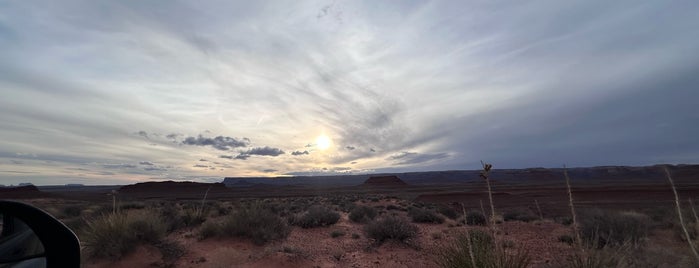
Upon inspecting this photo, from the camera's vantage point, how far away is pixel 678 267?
6672mm

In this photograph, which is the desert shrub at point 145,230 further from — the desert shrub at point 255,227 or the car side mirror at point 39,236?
the car side mirror at point 39,236

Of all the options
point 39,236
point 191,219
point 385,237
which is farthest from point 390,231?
point 39,236

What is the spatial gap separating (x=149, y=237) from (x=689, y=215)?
2085 centimetres

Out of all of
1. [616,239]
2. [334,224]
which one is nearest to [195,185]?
[334,224]

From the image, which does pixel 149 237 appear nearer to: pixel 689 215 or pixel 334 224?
pixel 334 224

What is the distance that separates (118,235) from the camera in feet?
31.4

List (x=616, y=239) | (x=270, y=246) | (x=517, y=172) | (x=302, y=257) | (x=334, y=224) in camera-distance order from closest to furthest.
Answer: (x=302, y=257)
(x=270, y=246)
(x=616, y=239)
(x=334, y=224)
(x=517, y=172)

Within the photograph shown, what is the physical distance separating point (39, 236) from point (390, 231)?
427 inches

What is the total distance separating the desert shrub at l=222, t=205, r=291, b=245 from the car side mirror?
32.4ft

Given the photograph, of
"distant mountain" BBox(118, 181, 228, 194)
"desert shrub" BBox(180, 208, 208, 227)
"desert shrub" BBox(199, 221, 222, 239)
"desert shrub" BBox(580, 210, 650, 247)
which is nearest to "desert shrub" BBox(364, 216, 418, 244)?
"desert shrub" BBox(199, 221, 222, 239)

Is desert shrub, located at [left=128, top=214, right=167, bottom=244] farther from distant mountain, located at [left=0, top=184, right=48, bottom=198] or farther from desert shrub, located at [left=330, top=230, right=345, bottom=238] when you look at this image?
distant mountain, located at [left=0, top=184, right=48, bottom=198]

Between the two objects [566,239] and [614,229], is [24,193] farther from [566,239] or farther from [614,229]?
[614,229]

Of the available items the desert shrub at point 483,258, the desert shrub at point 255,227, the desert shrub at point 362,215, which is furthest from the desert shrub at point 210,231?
the desert shrub at point 483,258

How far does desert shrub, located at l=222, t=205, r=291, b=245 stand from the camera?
11719 millimetres
